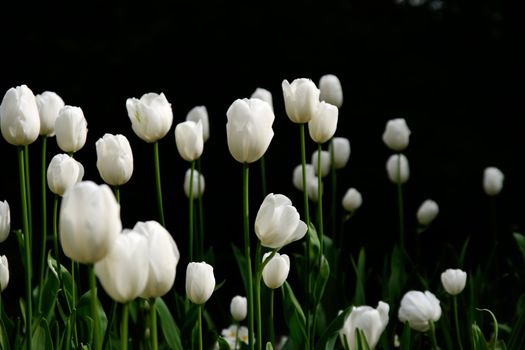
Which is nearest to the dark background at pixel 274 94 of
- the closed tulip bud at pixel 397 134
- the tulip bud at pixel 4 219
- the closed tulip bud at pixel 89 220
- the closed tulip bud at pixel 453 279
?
the closed tulip bud at pixel 397 134

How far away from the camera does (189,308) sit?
191 centimetres

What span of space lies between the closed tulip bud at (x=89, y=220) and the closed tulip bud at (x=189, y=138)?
2.57 ft

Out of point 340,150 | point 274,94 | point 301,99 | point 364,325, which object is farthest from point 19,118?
point 274,94

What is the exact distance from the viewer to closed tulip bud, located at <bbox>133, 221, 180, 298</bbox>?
1010mm

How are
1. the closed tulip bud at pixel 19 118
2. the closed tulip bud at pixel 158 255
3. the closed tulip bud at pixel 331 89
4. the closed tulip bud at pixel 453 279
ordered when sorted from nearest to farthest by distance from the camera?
the closed tulip bud at pixel 158 255, the closed tulip bud at pixel 19 118, the closed tulip bud at pixel 453 279, the closed tulip bud at pixel 331 89

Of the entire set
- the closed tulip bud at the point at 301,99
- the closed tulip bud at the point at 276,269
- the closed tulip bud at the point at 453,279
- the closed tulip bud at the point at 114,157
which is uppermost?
the closed tulip bud at the point at 301,99

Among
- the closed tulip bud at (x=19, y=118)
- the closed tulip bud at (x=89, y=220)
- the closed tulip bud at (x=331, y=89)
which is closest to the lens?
the closed tulip bud at (x=89, y=220)

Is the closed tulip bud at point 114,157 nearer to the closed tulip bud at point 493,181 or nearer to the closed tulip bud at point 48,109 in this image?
the closed tulip bud at point 48,109

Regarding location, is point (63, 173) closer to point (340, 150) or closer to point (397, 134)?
point (340, 150)

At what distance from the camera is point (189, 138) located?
1.69 meters

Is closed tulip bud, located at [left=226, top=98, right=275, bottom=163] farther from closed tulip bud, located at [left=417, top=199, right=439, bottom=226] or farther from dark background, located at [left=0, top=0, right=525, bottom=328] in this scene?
dark background, located at [left=0, top=0, right=525, bottom=328]

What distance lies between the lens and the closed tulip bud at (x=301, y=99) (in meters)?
1.62

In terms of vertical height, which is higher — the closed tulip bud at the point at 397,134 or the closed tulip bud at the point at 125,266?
the closed tulip bud at the point at 397,134

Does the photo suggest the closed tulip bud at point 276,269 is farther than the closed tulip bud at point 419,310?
No
